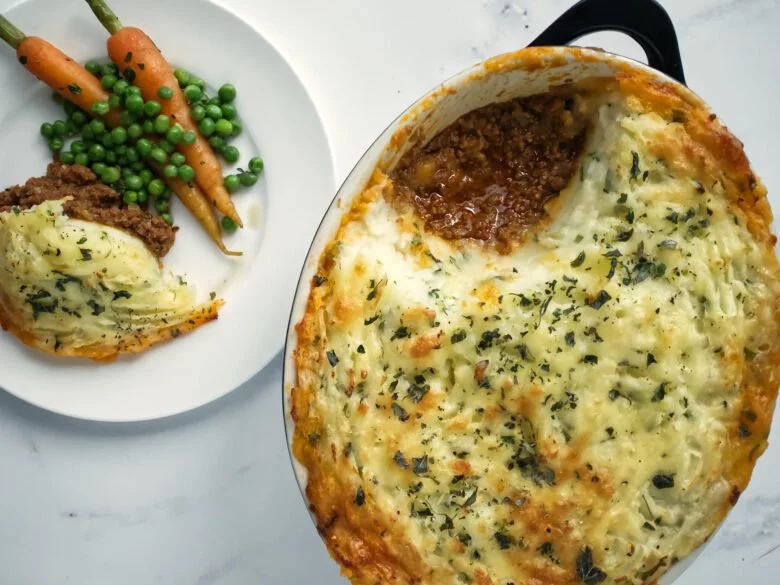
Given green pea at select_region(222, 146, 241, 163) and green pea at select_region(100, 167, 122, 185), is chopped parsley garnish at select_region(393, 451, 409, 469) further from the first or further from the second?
green pea at select_region(100, 167, 122, 185)

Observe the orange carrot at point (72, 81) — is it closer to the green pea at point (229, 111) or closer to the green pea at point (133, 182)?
the green pea at point (133, 182)

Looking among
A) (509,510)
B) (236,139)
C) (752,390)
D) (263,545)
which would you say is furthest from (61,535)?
(752,390)

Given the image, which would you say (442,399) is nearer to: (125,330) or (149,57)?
(125,330)

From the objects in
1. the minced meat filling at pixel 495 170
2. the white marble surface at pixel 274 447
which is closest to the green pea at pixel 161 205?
the white marble surface at pixel 274 447

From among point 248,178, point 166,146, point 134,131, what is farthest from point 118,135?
point 248,178

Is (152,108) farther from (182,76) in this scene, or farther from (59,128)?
(59,128)

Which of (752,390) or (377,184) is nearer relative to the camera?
(752,390)
